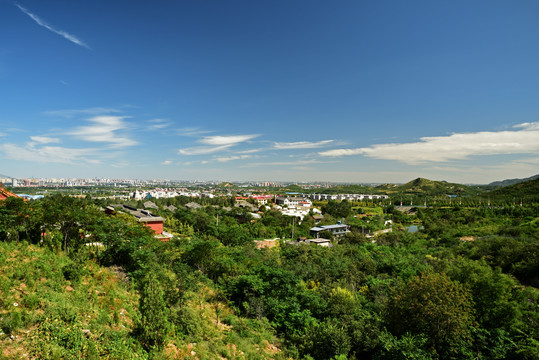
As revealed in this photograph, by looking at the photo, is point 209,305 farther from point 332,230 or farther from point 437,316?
point 332,230

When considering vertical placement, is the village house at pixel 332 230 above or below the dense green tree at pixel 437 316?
below

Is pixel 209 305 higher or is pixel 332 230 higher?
pixel 209 305

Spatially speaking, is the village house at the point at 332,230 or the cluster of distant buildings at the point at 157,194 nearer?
the village house at the point at 332,230

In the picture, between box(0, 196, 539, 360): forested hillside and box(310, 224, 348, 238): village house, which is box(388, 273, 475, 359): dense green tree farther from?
box(310, 224, 348, 238): village house

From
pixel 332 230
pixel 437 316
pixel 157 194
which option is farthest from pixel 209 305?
pixel 157 194

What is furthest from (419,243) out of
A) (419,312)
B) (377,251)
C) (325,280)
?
(419,312)

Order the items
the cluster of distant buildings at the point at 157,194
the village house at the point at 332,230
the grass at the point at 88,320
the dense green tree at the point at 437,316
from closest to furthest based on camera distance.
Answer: the grass at the point at 88,320
the dense green tree at the point at 437,316
the village house at the point at 332,230
the cluster of distant buildings at the point at 157,194

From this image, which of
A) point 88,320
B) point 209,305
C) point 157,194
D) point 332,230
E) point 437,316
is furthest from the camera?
point 157,194

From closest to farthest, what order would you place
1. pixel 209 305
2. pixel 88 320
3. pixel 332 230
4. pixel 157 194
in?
pixel 88 320 < pixel 209 305 < pixel 332 230 < pixel 157 194

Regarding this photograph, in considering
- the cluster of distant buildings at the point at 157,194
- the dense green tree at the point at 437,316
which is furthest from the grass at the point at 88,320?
the cluster of distant buildings at the point at 157,194

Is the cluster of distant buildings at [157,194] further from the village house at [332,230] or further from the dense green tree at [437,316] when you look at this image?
the dense green tree at [437,316]

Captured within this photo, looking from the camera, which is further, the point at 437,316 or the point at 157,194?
the point at 157,194

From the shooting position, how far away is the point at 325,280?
629 inches

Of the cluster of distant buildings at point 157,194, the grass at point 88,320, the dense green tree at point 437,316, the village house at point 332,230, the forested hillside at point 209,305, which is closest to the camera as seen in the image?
the grass at point 88,320
